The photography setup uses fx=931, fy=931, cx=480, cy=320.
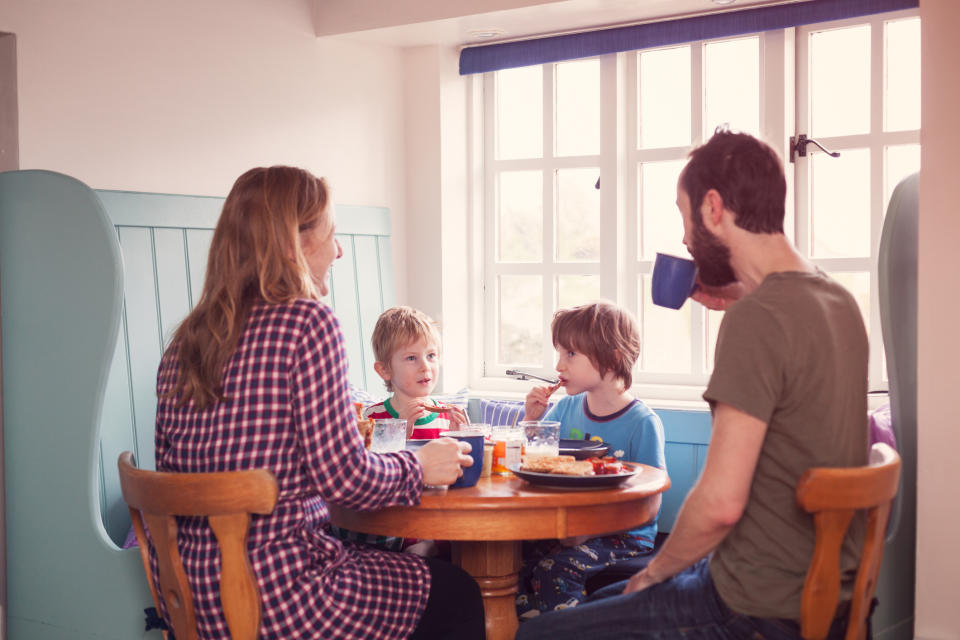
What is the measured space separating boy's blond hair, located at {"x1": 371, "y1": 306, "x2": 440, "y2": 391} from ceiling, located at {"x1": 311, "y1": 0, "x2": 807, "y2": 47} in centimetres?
133

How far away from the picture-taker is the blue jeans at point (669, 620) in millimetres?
1594

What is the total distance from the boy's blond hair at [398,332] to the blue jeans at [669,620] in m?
1.16

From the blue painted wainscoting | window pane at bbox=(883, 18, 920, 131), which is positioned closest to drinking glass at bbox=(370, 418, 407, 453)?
the blue painted wainscoting

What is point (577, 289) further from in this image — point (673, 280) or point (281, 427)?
point (281, 427)

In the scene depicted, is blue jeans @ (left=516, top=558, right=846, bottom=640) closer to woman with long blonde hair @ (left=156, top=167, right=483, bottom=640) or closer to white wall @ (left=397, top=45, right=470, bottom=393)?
woman with long blonde hair @ (left=156, top=167, right=483, bottom=640)

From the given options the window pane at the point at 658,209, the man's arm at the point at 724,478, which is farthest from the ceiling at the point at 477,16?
the man's arm at the point at 724,478

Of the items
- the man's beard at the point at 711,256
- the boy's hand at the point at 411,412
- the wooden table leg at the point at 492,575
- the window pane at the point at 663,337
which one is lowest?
the wooden table leg at the point at 492,575

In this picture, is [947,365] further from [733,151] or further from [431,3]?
[431,3]

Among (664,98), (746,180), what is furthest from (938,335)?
(664,98)

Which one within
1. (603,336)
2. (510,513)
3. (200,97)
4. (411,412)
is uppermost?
(200,97)

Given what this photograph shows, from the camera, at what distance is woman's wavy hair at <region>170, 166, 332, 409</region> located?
69.5 inches

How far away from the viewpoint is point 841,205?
3.40 m

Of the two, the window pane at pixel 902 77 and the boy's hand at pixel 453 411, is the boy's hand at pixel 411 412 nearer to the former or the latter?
the boy's hand at pixel 453 411

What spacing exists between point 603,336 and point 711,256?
2.99 ft
